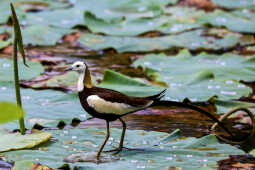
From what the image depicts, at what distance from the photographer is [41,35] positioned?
21.4ft

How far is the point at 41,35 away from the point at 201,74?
2534 millimetres

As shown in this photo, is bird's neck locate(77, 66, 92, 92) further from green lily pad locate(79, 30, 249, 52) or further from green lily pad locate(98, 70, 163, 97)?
green lily pad locate(79, 30, 249, 52)

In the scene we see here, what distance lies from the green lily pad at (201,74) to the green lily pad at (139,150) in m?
1.10

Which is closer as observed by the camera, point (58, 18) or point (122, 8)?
point (58, 18)

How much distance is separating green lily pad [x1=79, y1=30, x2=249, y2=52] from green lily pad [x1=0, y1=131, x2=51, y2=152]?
3.26 meters

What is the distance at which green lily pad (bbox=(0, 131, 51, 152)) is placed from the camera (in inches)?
116

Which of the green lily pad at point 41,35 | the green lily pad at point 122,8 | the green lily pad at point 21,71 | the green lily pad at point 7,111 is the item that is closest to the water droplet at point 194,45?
the green lily pad at point 122,8

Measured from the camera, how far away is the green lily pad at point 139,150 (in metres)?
2.83

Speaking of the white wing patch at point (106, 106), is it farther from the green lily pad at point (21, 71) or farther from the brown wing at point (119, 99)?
the green lily pad at point (21, 71)

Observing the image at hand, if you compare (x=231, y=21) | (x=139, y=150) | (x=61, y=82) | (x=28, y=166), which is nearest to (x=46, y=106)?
(x=61, y=82)

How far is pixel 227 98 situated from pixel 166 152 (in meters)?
1.62

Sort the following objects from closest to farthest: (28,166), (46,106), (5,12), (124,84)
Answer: (28,166), (46,106), (124,84), (5,12)

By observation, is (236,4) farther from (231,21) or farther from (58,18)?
(58,18)

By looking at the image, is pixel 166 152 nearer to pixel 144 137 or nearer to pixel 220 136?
pixel 144 137
